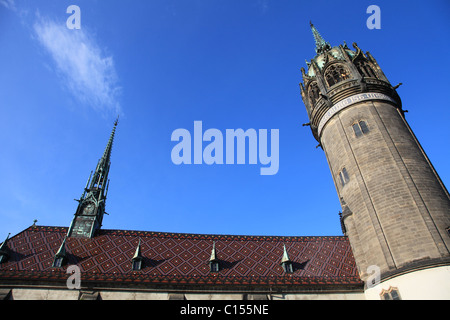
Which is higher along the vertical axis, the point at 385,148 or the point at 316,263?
the point at 385,148

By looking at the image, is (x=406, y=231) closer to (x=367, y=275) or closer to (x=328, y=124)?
(x=367, y=275)

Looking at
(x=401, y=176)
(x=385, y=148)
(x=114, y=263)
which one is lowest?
(x=114, y=263)

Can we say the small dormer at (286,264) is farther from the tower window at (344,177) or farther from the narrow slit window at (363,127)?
the narrow slit window at (363,127)

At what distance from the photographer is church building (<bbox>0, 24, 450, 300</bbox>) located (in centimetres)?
1620

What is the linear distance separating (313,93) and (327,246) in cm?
1243

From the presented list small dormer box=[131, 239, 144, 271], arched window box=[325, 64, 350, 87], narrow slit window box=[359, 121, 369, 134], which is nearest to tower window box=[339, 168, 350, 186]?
narrow slit window box=[359, 121, 369, 134]

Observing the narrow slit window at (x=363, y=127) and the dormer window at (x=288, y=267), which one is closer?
the dormer window at (x=288, y=267)

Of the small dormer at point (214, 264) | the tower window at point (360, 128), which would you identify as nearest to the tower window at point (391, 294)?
the small dormer at point (214, 264)

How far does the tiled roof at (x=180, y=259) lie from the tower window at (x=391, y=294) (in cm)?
212

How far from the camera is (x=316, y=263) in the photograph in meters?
20.3

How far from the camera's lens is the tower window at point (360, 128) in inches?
826
